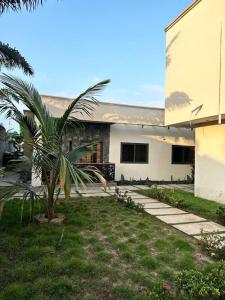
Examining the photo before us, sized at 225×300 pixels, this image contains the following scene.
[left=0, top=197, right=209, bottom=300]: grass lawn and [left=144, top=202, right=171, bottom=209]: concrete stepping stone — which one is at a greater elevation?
[left=144, top=202, right=171, bottom=209]: concrete stepping stone

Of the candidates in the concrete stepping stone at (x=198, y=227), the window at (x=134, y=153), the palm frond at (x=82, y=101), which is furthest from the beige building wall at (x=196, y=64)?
the window at (x=134, y=153)

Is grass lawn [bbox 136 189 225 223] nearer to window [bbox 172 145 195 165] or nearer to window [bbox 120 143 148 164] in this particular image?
window [bbox 120 143 148 164]

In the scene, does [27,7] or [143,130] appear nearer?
[27,7]

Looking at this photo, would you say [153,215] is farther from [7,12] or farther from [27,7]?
[7,12]

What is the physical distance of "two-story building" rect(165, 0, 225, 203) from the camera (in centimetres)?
812

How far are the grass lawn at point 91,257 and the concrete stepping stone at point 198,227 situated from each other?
267mm

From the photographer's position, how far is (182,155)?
53.5 ft

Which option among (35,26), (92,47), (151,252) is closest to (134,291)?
(151,252)

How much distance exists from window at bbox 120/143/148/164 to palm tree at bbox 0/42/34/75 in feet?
20.4

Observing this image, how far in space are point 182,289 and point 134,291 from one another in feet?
1.94

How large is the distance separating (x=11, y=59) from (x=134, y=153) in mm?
7550

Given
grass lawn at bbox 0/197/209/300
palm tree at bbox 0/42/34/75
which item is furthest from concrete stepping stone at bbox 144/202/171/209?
palm tree at bbox 0/42/34/75

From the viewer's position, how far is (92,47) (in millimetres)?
15492

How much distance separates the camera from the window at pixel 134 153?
49.6 feet
